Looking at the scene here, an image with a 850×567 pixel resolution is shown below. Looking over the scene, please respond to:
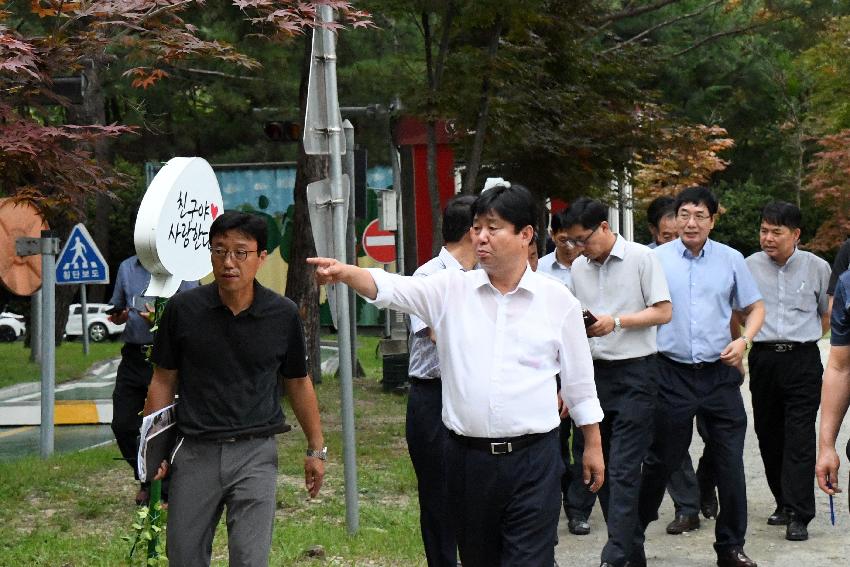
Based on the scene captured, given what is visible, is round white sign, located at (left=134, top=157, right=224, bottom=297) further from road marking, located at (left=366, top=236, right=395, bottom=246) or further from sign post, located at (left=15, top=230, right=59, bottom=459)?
road marking, located at (left=366, top=236, right=395, bottom=246)

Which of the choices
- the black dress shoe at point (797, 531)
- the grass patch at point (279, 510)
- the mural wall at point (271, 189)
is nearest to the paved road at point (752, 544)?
the black dress shoe at point (797, 531)

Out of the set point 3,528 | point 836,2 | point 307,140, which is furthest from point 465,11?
point 836,2

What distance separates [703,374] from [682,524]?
155 centimetres

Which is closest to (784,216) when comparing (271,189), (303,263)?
(303,263)

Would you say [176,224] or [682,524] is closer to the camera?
[176,224]

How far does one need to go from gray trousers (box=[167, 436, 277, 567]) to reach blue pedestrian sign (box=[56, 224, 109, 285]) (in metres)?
12.3

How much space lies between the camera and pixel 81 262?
17672 mm


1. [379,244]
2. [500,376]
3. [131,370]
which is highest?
[379,244]

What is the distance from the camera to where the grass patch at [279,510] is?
7.98 meters

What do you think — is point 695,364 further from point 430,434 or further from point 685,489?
point 430,434

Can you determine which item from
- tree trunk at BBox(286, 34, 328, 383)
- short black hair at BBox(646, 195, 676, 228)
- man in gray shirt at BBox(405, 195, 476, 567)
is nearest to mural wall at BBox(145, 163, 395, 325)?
tree trunk at BBox(286, 34, 328, 383)

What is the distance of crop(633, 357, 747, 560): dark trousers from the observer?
25.4ft

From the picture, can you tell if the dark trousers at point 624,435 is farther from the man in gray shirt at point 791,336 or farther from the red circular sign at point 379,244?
the red circular sign at point 379,244

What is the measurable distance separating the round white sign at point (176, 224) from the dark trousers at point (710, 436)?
2.84m
